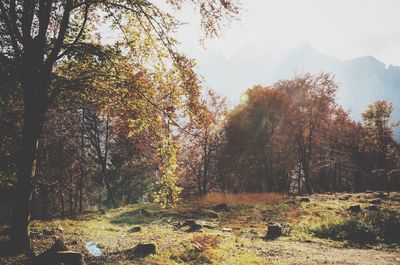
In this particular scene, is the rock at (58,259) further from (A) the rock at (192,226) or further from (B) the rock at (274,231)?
(B) the rock at (274,231)

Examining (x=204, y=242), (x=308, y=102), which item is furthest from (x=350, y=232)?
(x=308, y=102)

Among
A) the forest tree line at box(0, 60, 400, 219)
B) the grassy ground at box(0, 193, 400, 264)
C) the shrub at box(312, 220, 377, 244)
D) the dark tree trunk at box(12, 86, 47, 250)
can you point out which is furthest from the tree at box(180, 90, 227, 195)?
the dark tree trunk at box(12, 86, 47, 250)

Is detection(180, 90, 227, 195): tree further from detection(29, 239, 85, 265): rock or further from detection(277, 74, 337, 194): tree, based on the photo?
detection(29, 239, 85, 265): rock

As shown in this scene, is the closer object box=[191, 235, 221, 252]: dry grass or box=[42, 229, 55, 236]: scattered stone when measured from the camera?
box=[191, 235, 221, 252]: dry grass

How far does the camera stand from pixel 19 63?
27.7ft

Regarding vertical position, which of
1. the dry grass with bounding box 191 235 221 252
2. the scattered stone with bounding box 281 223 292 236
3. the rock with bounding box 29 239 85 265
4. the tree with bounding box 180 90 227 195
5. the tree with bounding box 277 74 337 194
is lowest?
the scattered stone with bounding box 281 223 292 236

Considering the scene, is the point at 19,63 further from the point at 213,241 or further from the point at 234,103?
the point at 234,103

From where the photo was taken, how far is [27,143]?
862cm

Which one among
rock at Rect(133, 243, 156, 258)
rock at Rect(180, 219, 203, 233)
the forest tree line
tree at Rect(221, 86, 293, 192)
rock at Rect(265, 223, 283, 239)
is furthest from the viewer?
tree at Rect(221, 86, 293, 192)

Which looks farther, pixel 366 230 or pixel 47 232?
pixel 366 230

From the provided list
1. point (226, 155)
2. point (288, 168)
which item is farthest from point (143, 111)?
point (288, 168)

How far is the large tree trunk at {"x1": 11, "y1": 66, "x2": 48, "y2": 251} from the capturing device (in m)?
8.51

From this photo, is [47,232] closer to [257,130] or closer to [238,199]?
[238,199]

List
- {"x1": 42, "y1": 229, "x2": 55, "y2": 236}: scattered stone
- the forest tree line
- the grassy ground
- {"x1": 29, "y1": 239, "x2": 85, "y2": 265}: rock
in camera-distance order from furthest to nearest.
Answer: {"x1": 42, "y1": 229, "x2": 55, "y2": 236}: scattered stone → the forest tree line → the grassy ground → {"x1": 29, "y1": 239, "x2": 85, "y2": 265}: rock
